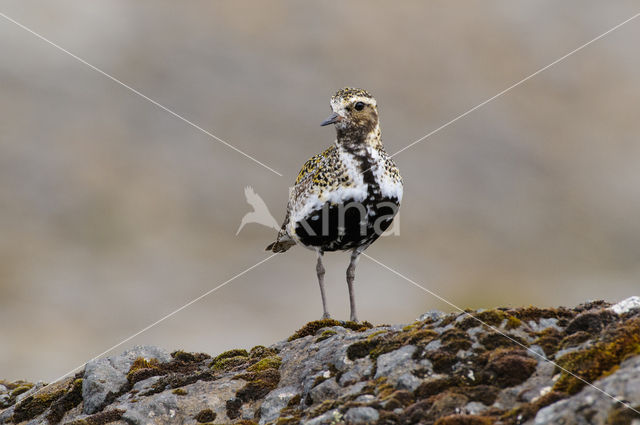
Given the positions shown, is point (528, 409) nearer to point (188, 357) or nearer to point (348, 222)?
point (348, 222)

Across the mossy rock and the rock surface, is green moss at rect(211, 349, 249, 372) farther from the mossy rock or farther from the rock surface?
the mossy rock

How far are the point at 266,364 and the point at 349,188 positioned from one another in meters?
4.26

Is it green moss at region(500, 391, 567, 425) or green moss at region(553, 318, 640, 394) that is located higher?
green moss at region(553, 318, 640, 394)

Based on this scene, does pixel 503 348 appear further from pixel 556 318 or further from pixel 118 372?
pixel 118 372

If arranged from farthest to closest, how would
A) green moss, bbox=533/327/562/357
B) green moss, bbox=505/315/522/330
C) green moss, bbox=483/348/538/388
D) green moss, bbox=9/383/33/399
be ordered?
green moss, bbox=9/383/33/399 < green moss, bbox=505/315/522/330 < green moss, bbox=533/327/562/357 < green moss, bbox=483/348/538/388

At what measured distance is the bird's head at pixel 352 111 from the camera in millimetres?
13906

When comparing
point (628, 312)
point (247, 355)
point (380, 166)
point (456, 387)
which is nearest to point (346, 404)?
point (456, 387)

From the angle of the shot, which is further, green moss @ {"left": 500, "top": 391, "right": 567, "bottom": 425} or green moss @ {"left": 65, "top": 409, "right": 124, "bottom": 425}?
green moss @ {"left": 65, "top": 409, "right": 124, "bottom": 425}

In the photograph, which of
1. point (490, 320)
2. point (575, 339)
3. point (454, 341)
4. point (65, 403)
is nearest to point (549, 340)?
point (575, 339)

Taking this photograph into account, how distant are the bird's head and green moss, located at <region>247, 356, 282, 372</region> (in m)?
5.30

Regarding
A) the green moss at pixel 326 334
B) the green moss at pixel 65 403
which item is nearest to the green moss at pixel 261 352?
the green moss at pixel 326 334

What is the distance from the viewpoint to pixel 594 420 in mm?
5848

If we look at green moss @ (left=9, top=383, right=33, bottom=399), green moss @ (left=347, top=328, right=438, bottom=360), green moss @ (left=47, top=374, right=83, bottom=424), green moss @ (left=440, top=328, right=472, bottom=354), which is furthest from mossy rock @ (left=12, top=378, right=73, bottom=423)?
green moss @ (left=440, top=328, right=472, bottom=354)

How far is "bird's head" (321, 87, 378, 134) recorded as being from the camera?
13.9m
